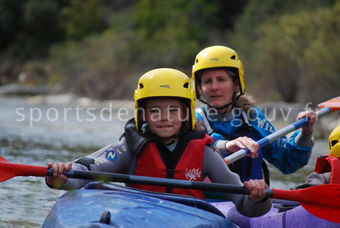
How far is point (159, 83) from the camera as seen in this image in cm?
402

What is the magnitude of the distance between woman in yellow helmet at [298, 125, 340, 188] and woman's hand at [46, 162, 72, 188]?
1.45 meters

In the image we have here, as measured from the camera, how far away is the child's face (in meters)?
4.04

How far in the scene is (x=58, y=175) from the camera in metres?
3.66

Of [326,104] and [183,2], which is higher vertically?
[183,2]

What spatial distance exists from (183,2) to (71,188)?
115 ft

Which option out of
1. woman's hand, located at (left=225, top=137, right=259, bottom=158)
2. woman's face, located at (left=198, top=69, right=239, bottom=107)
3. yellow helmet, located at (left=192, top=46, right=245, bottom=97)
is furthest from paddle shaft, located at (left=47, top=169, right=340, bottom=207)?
yellow helmet, located at (left=192, top=46, right=245, bottom=97)

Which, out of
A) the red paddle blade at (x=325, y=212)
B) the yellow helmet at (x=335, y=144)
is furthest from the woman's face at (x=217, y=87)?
the red paddle blade at (x=325, y=212)

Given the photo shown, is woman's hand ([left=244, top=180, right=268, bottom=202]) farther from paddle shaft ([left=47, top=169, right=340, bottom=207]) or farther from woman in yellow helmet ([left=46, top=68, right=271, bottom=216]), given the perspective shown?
woman in yellow helmet ([left=46, top=68, right=271, bottom=216])

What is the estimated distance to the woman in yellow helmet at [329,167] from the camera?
4105 mm

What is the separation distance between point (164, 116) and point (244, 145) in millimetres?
887

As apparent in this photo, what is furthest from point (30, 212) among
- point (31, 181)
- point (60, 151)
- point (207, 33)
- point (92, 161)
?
point (207, 33)

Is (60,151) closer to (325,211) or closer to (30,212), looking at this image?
(30,212)

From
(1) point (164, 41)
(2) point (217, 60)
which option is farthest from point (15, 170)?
(1) point (164, 41)

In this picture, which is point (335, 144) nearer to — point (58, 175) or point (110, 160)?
point (110, 160)
